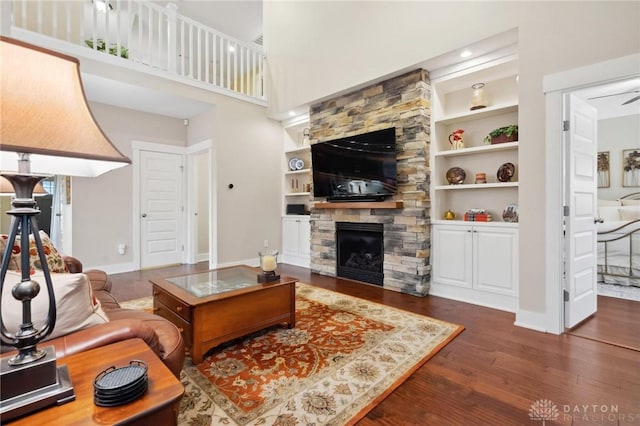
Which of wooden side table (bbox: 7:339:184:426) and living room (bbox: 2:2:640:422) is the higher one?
living room (bbox: 2:2:640:422)

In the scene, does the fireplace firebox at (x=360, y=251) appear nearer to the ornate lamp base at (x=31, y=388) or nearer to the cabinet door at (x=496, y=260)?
the cabinet door at (x=496, y=260)

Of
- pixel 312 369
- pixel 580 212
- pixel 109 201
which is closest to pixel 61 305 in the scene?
pixel 312 369

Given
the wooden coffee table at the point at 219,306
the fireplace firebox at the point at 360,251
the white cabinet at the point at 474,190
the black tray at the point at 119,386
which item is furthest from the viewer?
the fireplace firebox at the point at 360,251

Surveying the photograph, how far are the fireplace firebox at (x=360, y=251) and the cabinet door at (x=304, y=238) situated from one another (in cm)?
89

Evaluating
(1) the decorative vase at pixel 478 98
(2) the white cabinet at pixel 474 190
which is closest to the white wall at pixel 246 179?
(2) the white cabinet at pixel 474 190

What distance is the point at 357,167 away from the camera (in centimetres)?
433

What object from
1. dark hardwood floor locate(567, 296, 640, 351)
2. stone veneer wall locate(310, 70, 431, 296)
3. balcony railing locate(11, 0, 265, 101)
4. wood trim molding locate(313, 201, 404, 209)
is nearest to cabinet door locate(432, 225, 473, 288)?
stone veneer wall locate(310, 70, 431, 296)

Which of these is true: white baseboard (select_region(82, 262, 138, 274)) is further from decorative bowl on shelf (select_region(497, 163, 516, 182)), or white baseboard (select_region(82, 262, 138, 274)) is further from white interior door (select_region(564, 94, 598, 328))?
white interior door (select_region(564, 94, 598, 328))

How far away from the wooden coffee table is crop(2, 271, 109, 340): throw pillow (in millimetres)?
884

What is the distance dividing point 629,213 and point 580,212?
9.64 ft

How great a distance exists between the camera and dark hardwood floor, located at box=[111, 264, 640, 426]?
64.9 inches

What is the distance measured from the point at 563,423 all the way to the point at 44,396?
2199 millimetres

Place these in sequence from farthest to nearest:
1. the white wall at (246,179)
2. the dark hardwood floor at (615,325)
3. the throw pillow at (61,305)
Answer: the white wall at (246,179), the dark hardwood floor at (615,325), the throw pillow at (61,305)

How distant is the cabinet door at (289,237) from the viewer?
5832 mm
